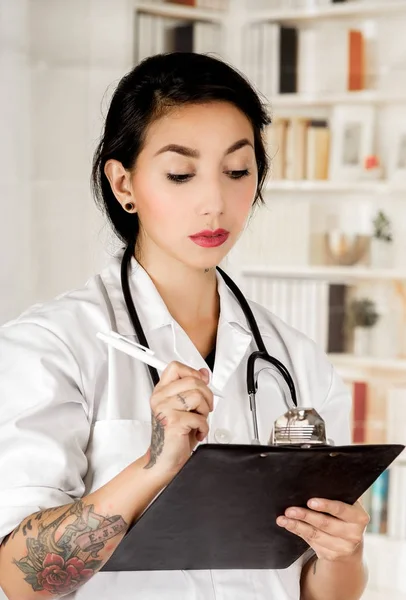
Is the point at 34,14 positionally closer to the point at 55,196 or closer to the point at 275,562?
the point at 55,196

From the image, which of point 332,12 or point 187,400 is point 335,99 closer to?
point 332,12

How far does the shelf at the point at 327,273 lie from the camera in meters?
3.52

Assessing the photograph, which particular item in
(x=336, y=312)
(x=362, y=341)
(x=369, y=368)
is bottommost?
(x=369, y=368)

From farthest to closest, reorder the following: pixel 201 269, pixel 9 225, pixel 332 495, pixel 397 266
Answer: pixel 397 266, pixel 9 225, pixel 201 269, pixel 332 495

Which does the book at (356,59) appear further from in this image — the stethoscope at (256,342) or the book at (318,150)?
the stethoscope at (256,342)

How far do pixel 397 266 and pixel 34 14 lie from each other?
1.66 meters

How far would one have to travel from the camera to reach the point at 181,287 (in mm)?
1420

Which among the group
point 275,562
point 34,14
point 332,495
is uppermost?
point 34,14

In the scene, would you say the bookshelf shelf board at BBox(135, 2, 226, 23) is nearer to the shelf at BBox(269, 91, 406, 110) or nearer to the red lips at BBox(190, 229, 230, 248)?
the shelf at BBox(269, 91, 406, 110)

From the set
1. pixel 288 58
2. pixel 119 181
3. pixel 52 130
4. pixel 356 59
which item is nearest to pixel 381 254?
pixel 356 59

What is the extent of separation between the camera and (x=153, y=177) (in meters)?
1.31

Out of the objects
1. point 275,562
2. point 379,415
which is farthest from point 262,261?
point 275,562

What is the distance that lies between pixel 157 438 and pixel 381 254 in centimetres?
257

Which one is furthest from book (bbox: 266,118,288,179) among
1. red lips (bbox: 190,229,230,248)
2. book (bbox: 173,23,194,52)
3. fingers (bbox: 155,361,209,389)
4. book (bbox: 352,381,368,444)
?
fingers (bbox: 155,361,209,389)
